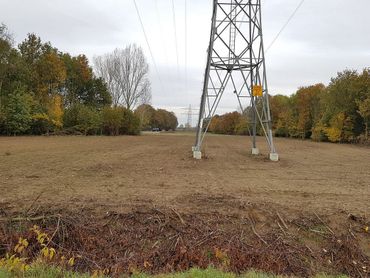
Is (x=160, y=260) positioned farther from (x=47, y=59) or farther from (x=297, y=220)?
(x=47, y=59)

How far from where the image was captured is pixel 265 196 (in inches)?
339

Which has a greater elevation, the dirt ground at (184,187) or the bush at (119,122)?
the bush at (119,122)

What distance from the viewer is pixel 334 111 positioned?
4544 centimetres

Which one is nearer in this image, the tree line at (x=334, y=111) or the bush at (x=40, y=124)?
the tree line at (x=334, y=111)

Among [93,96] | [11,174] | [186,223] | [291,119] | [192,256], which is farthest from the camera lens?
[93,96]

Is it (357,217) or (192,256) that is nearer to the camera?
(192,256)

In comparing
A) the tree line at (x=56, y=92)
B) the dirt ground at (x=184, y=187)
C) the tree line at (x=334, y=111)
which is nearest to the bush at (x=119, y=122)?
the tree line at (x=56, y=92)

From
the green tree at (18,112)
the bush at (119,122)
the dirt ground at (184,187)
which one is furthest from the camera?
the bush at (119,122)

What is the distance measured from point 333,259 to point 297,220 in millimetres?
1119

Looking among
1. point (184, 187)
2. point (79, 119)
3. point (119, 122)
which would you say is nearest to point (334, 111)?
point (119, 122)

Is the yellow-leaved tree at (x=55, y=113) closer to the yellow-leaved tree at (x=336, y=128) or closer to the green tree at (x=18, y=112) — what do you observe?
the green tree at (x=18, y=112)

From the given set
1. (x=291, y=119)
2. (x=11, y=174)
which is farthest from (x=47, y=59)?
(x=11, y=174)

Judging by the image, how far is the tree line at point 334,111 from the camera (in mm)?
40375

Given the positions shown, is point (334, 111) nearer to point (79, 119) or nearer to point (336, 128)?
point (336, 128)
